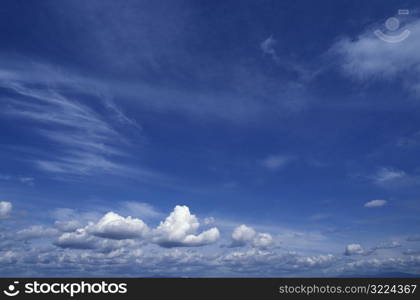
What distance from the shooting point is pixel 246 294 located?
237ft

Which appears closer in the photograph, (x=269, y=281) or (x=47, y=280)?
(x=47, y=280)

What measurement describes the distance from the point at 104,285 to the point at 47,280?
1258cm

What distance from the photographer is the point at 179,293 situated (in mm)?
72438

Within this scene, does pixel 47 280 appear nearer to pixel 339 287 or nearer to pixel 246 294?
pixel 246 294

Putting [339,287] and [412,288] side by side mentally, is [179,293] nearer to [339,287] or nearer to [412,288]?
[339,287]

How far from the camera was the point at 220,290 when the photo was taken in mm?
73812

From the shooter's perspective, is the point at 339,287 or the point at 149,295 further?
the point at 339,287

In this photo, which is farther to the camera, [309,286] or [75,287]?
[309,286]

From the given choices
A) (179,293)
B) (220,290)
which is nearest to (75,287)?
(179,293)

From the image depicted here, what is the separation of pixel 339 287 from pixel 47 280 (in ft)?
220

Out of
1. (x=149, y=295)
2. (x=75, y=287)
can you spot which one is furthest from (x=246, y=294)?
(x=75, y=287)

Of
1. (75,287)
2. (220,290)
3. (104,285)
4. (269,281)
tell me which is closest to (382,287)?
(269,281)

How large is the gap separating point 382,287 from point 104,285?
6467 cm

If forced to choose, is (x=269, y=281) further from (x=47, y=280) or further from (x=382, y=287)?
(x=47, y=280)
